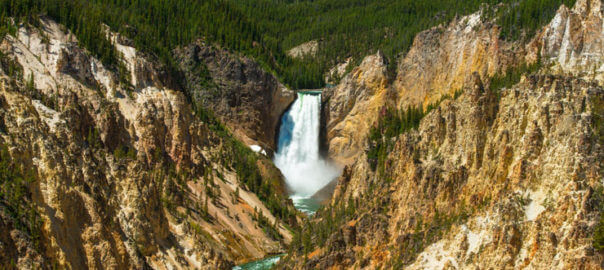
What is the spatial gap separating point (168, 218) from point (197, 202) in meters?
10.4

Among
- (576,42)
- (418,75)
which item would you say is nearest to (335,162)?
(418,75)

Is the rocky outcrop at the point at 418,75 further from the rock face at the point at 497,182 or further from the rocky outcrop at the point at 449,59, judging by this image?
the rock face at the point at 497,182

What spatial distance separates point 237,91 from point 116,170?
54.7 meters

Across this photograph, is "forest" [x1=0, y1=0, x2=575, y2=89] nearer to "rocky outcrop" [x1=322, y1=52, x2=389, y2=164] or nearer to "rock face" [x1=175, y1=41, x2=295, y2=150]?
"rock face" [x1=175, y1=41, x2=295, y2=150]

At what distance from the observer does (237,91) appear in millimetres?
132375

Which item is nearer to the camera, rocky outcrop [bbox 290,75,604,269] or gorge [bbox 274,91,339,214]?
rocky outcrop [bbox 290,75,604,269]

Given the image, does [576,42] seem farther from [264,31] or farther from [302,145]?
[264,31]

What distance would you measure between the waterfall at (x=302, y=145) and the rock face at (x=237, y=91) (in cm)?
189

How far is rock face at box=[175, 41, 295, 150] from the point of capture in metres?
131

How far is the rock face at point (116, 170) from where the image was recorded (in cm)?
6256

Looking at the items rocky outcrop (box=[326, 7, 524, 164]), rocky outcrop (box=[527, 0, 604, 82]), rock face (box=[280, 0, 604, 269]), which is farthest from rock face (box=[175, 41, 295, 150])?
rocky outcrop (box=[527, 0, 604, 82])

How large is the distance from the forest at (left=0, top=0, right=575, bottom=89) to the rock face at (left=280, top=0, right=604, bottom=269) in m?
17.6

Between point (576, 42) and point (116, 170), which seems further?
point (116, 170)

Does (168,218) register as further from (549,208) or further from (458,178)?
(549,208)
